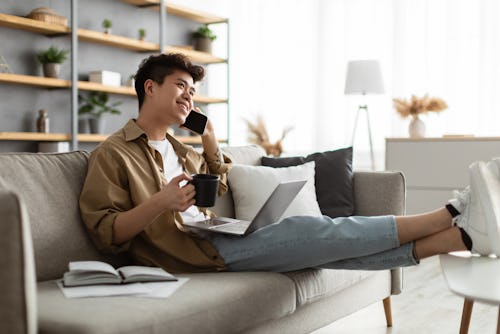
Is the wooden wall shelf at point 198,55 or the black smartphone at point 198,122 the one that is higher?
the wooden wall shelf at point 198,55

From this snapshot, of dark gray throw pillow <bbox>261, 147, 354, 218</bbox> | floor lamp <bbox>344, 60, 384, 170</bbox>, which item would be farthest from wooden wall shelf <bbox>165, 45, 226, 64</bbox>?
dark gray throw pillow <bbox>261, 147, 354, 218</bbox>

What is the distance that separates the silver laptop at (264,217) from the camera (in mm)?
1893

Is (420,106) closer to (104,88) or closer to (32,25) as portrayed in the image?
(104,88)

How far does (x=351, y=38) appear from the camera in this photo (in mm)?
5922

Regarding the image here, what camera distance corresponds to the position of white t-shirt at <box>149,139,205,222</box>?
87.1 inches

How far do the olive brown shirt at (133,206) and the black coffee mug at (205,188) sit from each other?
0.79 ft

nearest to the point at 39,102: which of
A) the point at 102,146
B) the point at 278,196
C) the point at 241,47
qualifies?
the point at 241,47

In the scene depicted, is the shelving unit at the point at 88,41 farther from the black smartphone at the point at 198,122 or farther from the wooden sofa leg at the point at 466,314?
the wooden sofa leg at the point at 466,314

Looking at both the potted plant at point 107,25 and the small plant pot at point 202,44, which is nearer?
the potted plant at point 107,25

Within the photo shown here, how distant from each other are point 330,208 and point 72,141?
245 cm

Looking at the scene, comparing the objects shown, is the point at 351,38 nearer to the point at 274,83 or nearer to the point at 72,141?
the point at 274,83

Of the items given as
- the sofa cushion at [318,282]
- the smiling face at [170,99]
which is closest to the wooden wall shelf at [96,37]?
the smiling face at [170,99]

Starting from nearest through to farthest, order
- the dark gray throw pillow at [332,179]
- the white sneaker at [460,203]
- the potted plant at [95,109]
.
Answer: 1. the white sneaker at [460,203]
2. the dark gray throw pillow at [332,179]
3. the potted plant at [95,109]

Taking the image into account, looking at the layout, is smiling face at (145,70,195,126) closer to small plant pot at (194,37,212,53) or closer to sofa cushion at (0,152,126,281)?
sofa cushion at (0,152,126,281)
